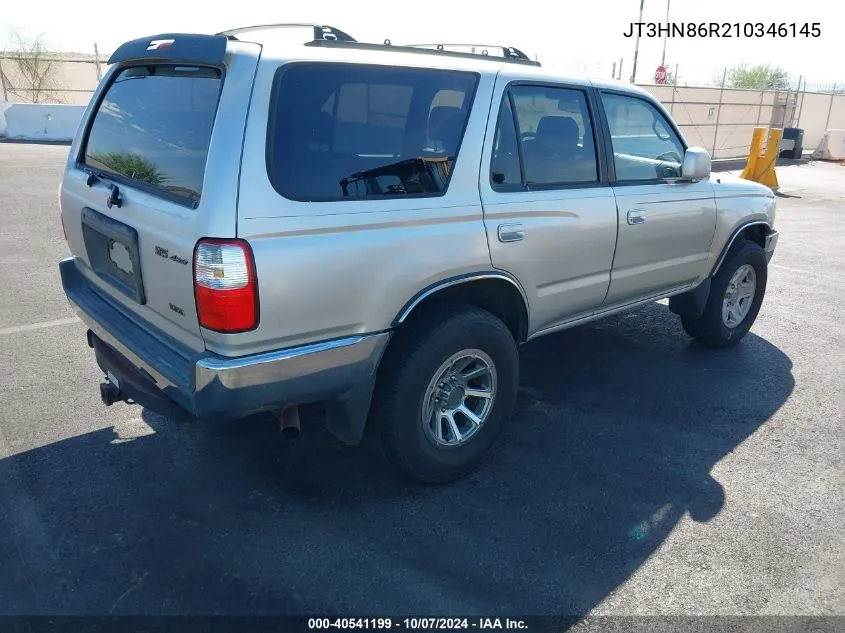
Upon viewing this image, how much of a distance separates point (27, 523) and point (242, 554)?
3.22ft

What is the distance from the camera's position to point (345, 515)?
10.3 feet

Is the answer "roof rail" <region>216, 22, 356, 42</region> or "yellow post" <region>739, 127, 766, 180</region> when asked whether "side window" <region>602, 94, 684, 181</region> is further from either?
"yellow post" <region>739, 127, 766, 180</region>

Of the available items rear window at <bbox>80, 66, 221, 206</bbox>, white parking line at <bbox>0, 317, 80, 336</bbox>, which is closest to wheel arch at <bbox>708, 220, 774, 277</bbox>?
rear window at <bbox>80, 66, 221, 206</bbox>

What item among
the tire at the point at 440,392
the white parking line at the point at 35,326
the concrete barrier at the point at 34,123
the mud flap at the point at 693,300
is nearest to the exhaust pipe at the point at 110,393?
the tire at the point at 440,392

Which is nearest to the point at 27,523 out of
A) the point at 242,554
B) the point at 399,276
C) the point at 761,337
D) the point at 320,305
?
the point at 242,554

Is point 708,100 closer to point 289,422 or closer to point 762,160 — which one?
point 762,160

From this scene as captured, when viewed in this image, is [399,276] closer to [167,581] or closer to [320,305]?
[320,305]

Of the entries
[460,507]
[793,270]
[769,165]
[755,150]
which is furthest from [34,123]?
[460,507]

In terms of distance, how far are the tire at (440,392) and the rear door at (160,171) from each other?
89 cm

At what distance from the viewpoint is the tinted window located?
11.6ft

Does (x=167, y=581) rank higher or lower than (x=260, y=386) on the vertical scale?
lower

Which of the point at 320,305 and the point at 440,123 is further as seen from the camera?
the point at 440,123

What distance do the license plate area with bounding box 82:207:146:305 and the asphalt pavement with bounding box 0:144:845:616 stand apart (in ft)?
3.15

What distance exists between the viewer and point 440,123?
10.3 ft
